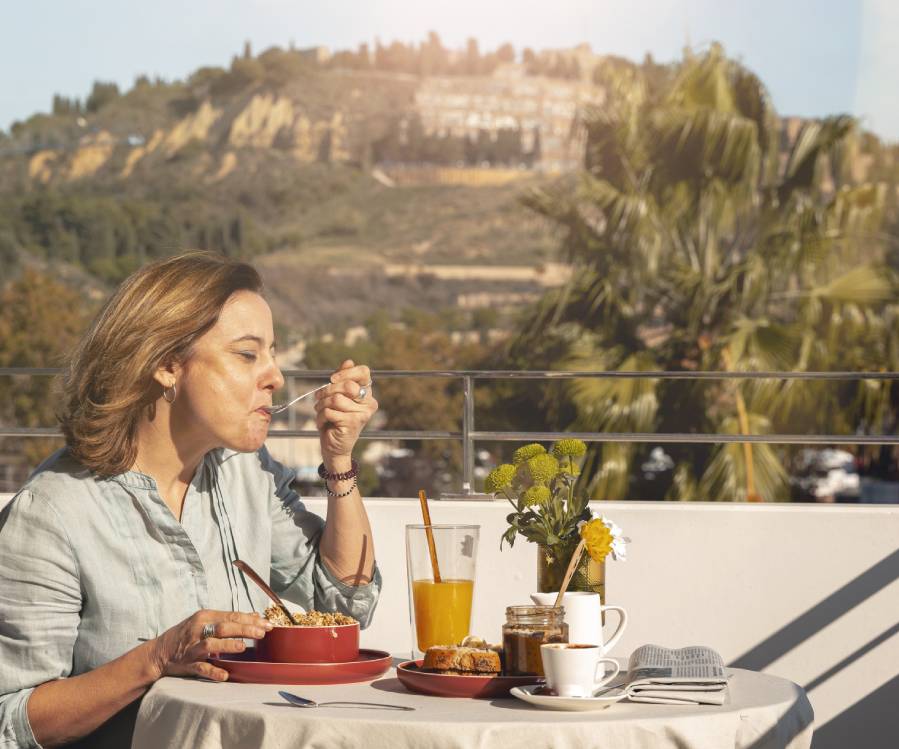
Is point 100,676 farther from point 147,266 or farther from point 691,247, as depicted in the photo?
point 691,247

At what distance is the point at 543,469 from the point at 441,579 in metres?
0.21

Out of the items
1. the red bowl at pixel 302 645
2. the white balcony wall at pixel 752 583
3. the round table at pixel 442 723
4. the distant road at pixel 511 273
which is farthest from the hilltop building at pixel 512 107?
the round table at pixel 442 723

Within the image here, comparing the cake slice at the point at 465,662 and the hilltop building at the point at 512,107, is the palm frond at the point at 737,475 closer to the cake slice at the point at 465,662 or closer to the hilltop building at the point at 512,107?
the cake slice at the point at 465,662

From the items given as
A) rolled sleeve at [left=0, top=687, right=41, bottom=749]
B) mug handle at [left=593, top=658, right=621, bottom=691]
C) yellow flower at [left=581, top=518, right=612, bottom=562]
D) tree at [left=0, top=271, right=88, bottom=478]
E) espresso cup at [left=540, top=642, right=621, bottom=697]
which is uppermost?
yellow flower at [left=581, top=518, right=612, bottom=562]

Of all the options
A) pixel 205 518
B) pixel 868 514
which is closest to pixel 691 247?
pixel 868 514

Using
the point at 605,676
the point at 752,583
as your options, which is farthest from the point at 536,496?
the point at 752,583

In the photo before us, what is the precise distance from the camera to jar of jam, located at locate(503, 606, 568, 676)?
176 cm

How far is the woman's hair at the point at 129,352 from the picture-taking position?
2.00 metres

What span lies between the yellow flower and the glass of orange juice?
0.15 metres

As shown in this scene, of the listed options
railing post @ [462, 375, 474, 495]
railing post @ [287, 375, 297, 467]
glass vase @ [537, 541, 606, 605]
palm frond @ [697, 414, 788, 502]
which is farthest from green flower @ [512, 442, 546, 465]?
railing post @ [287, 375, 297, 467]

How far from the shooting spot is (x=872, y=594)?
3.70 meters

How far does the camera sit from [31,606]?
72.7 inches

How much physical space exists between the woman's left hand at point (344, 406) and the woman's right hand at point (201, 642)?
0.40 meters

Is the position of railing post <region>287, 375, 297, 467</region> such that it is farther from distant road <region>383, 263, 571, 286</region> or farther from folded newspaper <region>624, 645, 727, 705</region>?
folded newspaper <region>624, 645, 727, 705</region>
